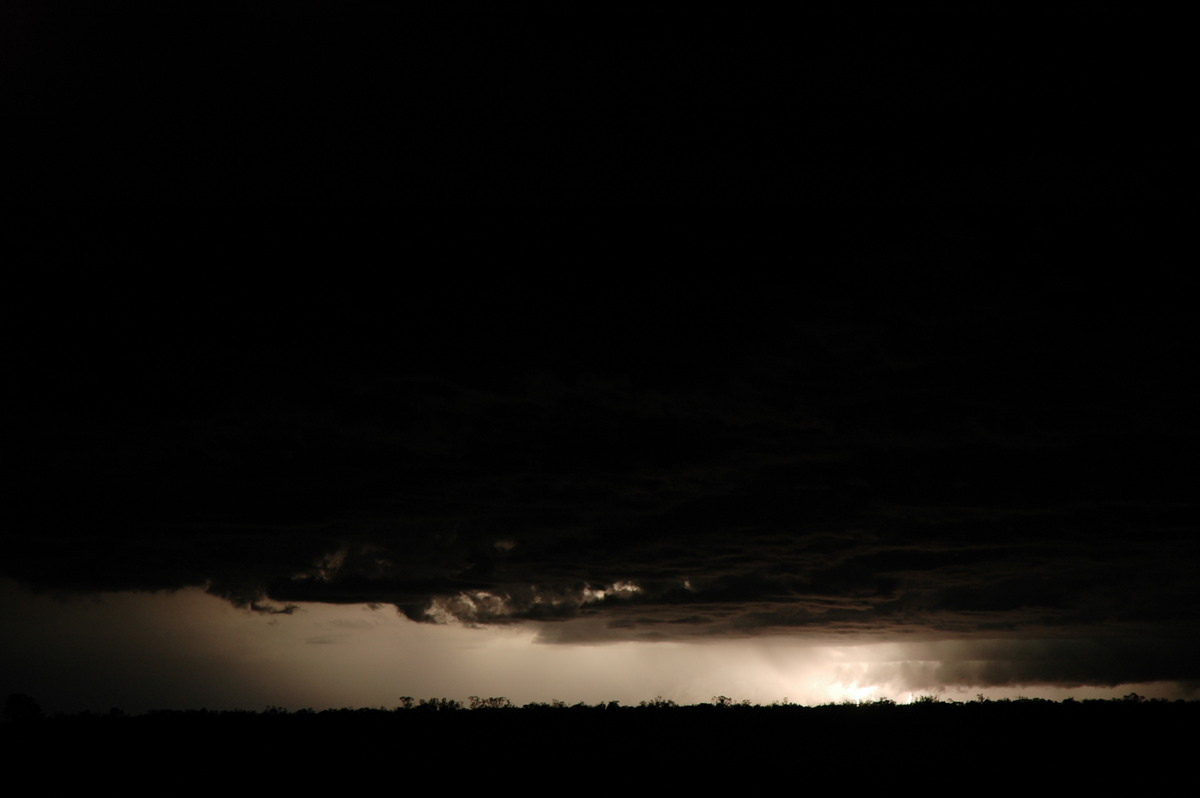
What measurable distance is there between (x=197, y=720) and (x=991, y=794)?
1499 inches

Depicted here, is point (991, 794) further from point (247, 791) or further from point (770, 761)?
point (247, 791)

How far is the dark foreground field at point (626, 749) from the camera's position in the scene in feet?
108

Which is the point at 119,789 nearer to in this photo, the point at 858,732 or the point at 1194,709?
the point at 858,732

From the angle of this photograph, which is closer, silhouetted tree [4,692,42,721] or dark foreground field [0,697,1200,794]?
dark foreground field [0,697,1200,794]

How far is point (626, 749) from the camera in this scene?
129 feet

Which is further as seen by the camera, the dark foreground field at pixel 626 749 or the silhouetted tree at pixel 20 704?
the silhouetted tree at pixel 20 704

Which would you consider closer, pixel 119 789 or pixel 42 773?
pixel 119 789

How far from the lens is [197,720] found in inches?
1984

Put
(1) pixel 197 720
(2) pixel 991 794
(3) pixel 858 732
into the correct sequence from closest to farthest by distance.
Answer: (2) pixel 991 794, (3) pixel 858 732, (1) pixel 197 720

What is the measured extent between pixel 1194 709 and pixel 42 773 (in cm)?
5451

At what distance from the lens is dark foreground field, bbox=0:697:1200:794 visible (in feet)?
108

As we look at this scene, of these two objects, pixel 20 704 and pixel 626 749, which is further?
pixel 20 704

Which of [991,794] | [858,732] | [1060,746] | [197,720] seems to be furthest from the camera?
[197,720]

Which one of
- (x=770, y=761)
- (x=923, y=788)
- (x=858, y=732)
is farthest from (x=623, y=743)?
(x=923, y=788)
